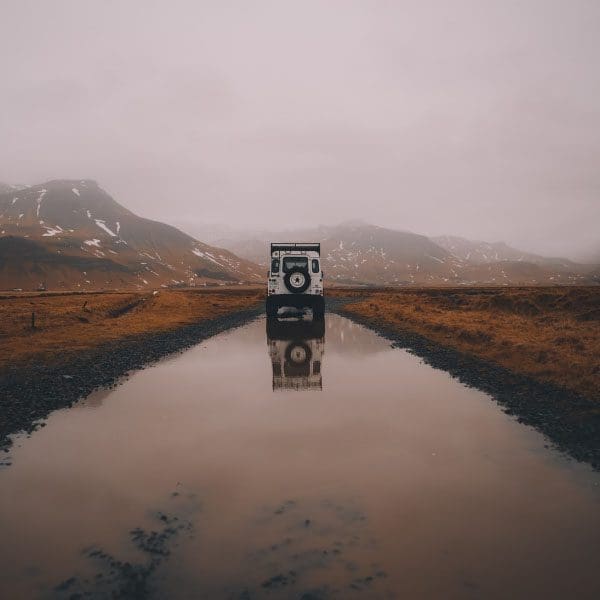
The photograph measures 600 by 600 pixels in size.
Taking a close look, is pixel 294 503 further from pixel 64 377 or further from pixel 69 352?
pixel 69 352

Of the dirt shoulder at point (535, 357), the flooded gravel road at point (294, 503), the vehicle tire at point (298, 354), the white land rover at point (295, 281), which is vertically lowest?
the flooded gravel road at point (294, 503)

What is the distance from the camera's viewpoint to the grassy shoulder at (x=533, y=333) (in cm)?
1530

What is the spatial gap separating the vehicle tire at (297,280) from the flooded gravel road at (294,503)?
1710 cm

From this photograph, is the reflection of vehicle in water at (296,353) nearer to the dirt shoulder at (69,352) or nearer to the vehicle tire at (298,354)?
the vehicle tire at (298,354)

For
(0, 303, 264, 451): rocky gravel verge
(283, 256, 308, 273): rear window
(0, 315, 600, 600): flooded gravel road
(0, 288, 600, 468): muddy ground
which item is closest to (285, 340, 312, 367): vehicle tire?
(0, 288, 600, 468): muddy ground

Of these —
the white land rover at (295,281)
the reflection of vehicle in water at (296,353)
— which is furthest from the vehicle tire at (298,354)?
the white land rover at (295,281)

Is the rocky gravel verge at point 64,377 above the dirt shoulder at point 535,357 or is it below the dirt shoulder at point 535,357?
below

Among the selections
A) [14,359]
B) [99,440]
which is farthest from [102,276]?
[99,440]

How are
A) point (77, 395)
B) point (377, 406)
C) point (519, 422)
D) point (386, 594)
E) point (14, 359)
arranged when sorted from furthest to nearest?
point (14, 359)
point (77, 395)
point (377, 406)
point (519, 422)
point (386, 594)

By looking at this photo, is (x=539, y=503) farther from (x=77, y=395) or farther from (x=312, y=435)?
(x=77, y=395)

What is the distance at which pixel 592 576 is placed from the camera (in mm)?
5391

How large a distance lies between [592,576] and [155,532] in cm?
583

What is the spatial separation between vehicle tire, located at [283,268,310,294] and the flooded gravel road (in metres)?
17.1

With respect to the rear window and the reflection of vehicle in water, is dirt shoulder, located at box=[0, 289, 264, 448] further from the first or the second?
the rear window
